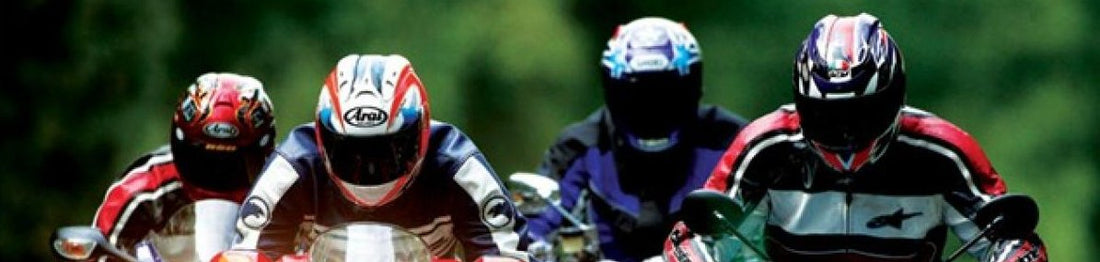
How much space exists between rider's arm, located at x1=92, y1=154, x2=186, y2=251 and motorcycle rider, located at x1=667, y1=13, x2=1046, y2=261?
2686 millimetres

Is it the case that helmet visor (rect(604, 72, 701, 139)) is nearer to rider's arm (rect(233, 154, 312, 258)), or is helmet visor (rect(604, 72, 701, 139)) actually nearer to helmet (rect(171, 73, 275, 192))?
helmet (rect(171, 73, 275, 192))

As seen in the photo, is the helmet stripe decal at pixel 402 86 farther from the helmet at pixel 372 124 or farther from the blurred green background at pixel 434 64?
the blurred green background at pixel 434 64

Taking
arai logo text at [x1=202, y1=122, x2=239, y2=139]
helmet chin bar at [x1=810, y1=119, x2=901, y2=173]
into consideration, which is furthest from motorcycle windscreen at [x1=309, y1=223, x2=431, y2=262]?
arai logo text at [x1=202, y1=122, x2=239, y2=139]

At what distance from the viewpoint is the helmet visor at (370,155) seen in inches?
303

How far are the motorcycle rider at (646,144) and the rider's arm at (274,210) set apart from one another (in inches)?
108

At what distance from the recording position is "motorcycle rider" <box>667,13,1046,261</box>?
7.62m

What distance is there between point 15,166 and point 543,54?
2974 mm

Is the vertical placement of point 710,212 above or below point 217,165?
above

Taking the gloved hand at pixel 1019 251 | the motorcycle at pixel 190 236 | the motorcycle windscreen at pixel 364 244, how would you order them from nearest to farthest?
the motorcycle windscreen at pixel 364 244 → the gloved hand at pixel 1019 251 → the motorcycle at pixel 190 236

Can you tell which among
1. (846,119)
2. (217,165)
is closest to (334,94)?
(846,119)

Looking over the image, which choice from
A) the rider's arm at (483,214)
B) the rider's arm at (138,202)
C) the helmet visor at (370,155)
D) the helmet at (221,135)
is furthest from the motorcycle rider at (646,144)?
the helmet visor at (370,155)

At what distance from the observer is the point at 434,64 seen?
14641 millimetres

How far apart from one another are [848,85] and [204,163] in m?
3.00

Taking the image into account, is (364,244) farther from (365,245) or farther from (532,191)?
(532,191)
